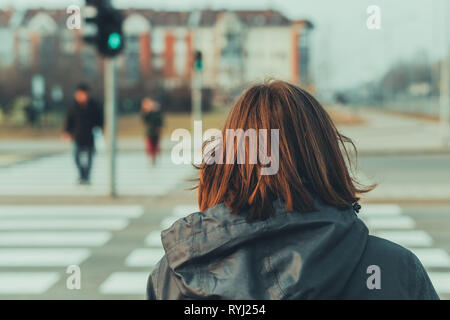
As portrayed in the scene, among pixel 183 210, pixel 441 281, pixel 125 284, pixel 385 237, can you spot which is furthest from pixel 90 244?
pixel 441 281

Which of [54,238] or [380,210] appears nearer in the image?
[54,238]

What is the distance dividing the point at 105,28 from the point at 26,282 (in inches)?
239

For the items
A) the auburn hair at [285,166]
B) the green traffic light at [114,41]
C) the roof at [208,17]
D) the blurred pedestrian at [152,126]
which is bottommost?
the blurred pedestrian at [152,126]

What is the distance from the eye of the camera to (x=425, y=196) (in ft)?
37.3

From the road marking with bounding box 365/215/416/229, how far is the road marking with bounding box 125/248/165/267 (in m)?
2.87

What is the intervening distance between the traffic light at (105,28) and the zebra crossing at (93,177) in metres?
2.44

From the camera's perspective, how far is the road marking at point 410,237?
781 cm

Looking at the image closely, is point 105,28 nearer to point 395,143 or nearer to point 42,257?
point 42,257

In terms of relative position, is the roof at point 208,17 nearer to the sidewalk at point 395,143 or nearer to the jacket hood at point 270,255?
the sidewalk at point 395,143

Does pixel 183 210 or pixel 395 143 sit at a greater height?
pixel 183 210

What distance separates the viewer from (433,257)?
23.4 feet

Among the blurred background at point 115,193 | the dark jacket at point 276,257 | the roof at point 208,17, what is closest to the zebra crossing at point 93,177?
the blurred background at point 115,193

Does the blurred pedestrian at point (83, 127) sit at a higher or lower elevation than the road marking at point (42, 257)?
higher
